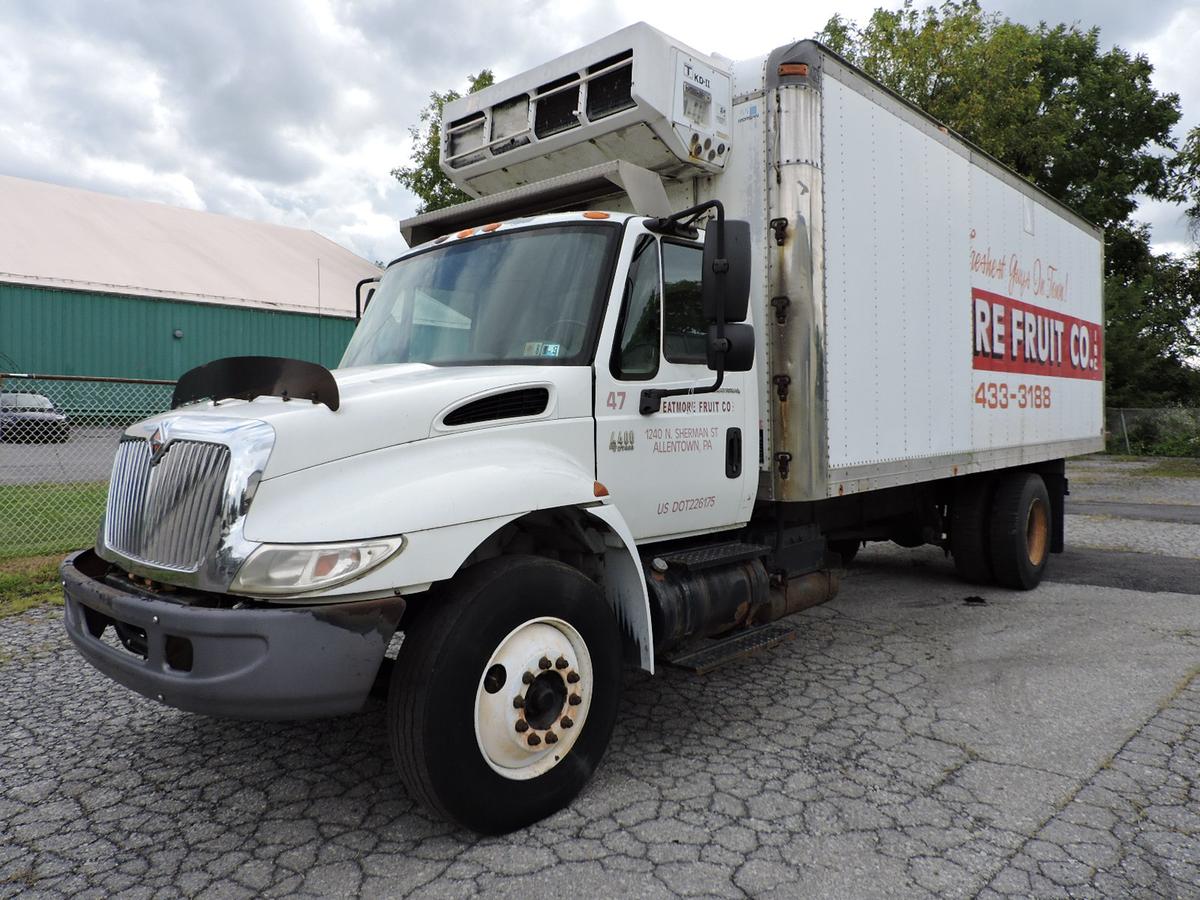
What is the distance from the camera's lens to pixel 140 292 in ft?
82.8

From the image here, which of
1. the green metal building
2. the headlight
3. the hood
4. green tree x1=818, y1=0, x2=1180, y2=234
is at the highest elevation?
green tree x1=818, y1=0, x2=1180, y2=234

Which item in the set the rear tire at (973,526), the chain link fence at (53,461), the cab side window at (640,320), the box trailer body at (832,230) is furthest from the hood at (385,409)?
the chain link fence at (53,461)

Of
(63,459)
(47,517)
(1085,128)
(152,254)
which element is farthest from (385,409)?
(1085,128)

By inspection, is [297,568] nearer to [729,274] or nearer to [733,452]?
[729,274]

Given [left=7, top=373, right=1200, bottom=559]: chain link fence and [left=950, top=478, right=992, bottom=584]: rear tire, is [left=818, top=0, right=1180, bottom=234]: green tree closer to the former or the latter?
[left=950, top=478, right=992, bottom=584]: rear tire

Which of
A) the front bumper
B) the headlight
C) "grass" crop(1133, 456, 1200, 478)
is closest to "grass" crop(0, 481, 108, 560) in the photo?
the front bumper

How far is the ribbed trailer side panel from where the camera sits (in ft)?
15.9

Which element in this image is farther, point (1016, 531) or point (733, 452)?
point (1016, 531)

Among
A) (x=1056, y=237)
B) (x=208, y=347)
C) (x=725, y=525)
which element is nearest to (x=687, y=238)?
(x=725, y=525)

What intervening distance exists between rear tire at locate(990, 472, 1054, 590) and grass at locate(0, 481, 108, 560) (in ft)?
26.5

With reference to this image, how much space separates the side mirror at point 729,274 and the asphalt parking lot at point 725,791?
2.02 meters

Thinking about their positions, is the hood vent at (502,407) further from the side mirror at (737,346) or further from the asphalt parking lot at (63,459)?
the asphalt parking lot at (63,459)

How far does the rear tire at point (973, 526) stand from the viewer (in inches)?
291

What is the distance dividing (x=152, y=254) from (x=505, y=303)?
92.1ft
